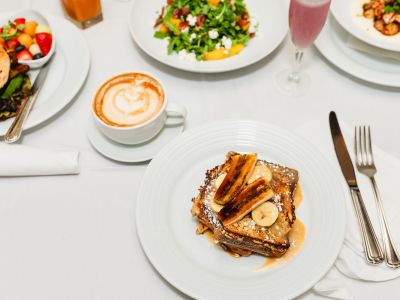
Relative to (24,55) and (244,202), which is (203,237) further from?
(24,55)

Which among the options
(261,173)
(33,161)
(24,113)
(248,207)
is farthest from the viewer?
(24,113)

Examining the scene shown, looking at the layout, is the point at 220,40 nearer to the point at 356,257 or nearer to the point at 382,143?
the point at 382,143

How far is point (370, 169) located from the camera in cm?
126

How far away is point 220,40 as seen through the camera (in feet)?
5.35

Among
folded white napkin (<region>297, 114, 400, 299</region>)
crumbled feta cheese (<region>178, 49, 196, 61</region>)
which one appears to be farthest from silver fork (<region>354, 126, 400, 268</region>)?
crumbled feta cheese (<region>178, 49, 196, 61</region>)

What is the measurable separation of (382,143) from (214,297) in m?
0.80

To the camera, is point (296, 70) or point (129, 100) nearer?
point (129, 100)

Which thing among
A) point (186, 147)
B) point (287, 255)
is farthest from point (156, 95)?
point (287, 255)

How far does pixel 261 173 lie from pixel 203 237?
0.24m

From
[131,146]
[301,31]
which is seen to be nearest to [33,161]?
[131,146]

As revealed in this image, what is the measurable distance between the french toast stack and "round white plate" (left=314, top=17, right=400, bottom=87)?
1.91 feet

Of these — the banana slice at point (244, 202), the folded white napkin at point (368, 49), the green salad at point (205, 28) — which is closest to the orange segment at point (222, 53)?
→ the green salad at point (205, 28)

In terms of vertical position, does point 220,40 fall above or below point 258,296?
above

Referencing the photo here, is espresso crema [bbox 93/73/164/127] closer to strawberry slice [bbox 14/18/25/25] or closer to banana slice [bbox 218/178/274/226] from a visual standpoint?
banana slice [bbox 218/178/274/226]
